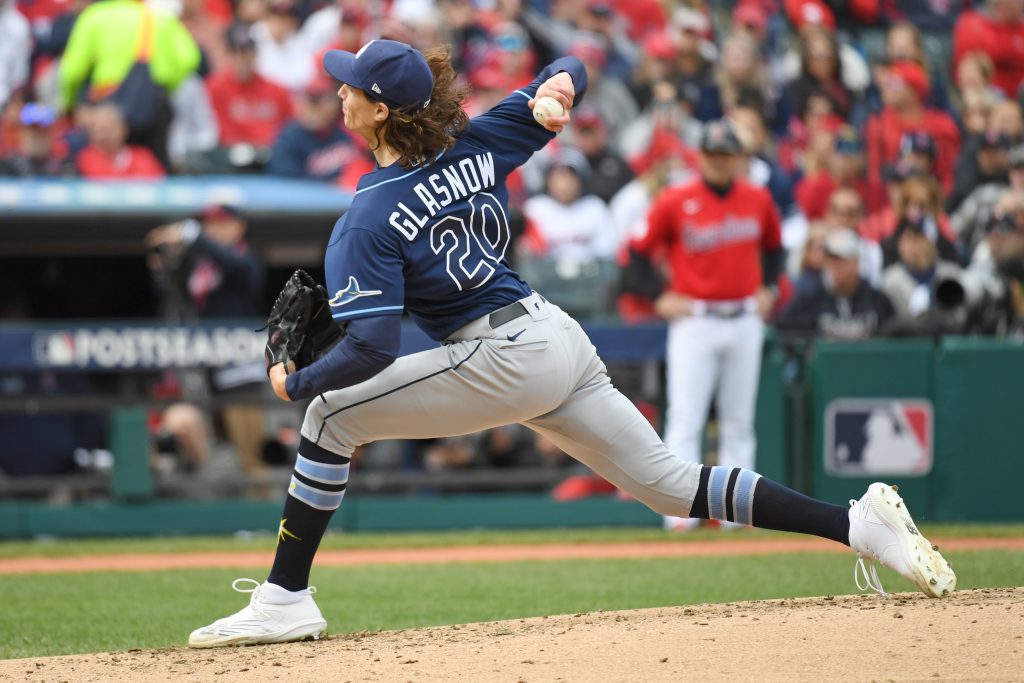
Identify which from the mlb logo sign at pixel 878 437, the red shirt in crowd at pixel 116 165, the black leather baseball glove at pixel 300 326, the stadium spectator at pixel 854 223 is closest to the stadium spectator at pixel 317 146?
the red shirt in crowd at pixel 116 165

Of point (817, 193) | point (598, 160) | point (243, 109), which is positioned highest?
point (243, 109)

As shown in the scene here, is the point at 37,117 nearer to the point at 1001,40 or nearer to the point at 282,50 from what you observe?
the point at 282,50

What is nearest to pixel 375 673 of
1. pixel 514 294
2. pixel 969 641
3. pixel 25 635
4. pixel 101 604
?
pixel 514 294

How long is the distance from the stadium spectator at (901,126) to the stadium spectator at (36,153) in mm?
6246

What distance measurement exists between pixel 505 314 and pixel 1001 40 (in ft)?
33.5

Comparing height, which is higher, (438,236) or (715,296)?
(438,236)

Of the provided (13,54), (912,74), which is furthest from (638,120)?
(13,54)

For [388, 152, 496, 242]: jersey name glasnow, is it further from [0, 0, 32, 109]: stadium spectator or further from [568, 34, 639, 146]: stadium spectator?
[0, 0, 32, 109]: stadium spectator

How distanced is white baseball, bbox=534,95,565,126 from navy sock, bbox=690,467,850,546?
1243 millimetres

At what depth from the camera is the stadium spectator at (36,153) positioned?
32.7ft

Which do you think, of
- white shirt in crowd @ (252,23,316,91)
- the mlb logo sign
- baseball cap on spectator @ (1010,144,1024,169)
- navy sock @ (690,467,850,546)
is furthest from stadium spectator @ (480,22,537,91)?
navy sock @ (690,467,850,546)

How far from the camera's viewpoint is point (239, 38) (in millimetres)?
11719

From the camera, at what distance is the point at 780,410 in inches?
352

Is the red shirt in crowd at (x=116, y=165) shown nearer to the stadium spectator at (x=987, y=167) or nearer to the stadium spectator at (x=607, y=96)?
the stadium spectator at (x=607, y=96)
